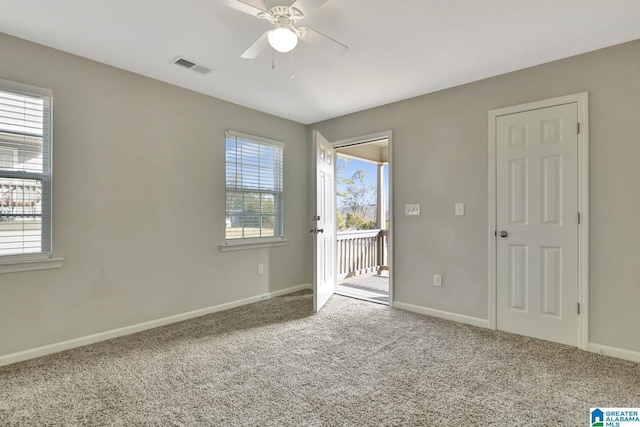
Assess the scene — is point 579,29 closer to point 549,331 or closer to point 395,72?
point 395,72

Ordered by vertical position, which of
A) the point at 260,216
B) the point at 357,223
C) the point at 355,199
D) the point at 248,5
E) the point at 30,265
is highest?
the point at 248,5

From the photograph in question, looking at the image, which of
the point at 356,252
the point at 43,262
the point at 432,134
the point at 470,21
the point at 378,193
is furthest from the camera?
the point at 378,193

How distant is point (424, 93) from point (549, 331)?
Result: 259cm

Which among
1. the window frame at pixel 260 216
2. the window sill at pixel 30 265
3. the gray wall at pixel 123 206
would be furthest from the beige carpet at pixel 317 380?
the window frame at pixel 260 216

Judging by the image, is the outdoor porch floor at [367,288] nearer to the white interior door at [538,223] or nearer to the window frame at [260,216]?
the window frame at [260,216]

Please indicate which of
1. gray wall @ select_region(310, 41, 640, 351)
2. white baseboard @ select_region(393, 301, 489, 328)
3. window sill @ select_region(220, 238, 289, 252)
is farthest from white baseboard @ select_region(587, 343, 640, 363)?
window sill @ select_region(220, 238, 289, 252)

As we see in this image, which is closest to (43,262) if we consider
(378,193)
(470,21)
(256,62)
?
(256,62)

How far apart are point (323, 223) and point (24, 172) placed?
2.74 m

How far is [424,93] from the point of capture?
3471mm

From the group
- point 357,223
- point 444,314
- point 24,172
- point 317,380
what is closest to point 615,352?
point 444,314

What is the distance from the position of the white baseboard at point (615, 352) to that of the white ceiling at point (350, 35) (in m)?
2.36

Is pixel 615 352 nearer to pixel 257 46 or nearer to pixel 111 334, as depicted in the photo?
pixel 257 46

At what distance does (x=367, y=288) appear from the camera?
190 inches

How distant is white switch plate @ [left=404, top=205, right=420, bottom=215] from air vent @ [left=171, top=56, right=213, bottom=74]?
249 centimetres
